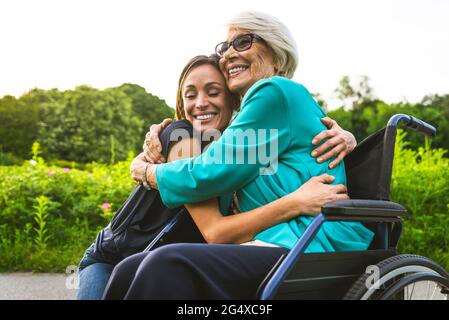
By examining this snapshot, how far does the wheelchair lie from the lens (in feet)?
5.56

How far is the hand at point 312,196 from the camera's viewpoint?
6.15ft

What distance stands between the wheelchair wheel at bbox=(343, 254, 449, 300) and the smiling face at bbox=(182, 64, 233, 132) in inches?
38.8

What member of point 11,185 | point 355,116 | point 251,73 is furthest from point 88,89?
point 251,73

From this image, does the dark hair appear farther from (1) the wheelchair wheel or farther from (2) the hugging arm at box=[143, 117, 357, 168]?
(1) the wheelchair wheel

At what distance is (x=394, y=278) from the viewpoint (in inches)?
74.4

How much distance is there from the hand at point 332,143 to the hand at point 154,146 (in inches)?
24.5

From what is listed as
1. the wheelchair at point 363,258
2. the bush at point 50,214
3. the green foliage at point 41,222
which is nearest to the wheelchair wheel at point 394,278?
the wheelchair at point 363,258

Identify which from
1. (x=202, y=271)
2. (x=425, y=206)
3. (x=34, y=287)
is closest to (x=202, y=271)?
(x=202, y=271)

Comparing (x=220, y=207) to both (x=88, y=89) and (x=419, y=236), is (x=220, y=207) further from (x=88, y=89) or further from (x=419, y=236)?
(x=88, y=89)

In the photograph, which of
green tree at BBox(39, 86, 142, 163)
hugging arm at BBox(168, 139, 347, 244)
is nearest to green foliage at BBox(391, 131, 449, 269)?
hugging arm at BBox(168, 139, 347, 244)

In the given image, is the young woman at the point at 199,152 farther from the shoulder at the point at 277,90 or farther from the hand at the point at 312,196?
the shoulder at the point at 277,90

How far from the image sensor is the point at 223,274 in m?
1.71
